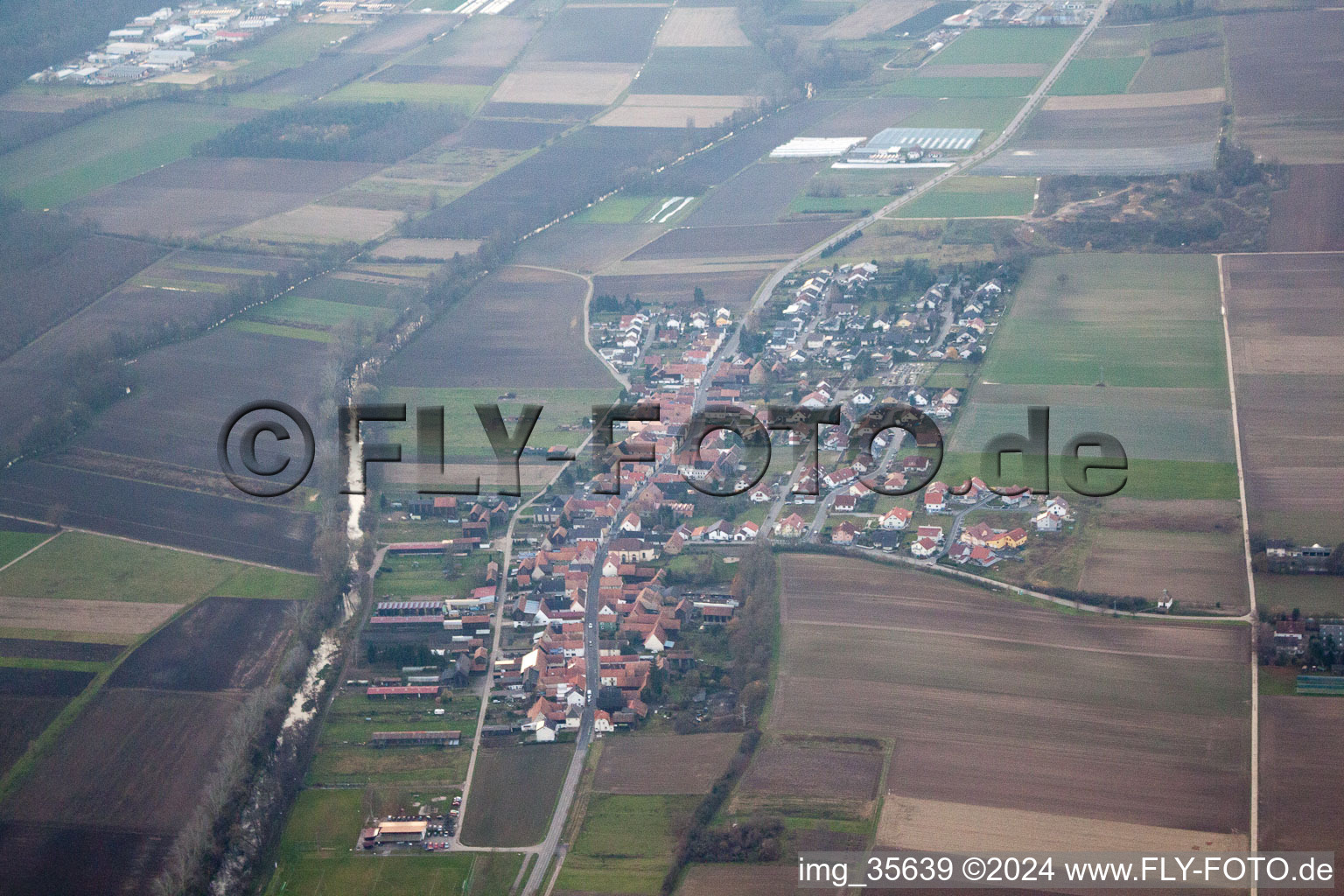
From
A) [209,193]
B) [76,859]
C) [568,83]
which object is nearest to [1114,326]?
[76,859]

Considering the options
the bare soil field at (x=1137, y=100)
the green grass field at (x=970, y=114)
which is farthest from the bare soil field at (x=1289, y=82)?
the green grass field at (x=970, y=114)

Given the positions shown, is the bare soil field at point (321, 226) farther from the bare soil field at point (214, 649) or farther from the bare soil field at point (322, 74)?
the bare soil field at point (214, 649)

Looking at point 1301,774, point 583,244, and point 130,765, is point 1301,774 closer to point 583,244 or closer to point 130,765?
point 130,765

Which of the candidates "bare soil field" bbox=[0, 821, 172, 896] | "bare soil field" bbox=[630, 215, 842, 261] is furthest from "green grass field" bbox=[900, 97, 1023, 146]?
"bare soil field" bbox=[0, 821, 172, 896]

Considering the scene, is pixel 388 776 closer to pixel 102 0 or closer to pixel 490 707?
pixel 490 707

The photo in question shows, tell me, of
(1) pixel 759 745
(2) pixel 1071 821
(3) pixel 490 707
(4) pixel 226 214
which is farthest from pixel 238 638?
(4) pixel 226 214

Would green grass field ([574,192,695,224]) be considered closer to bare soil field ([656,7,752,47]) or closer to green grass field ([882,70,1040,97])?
green grass field ([882,70,1040,97])
